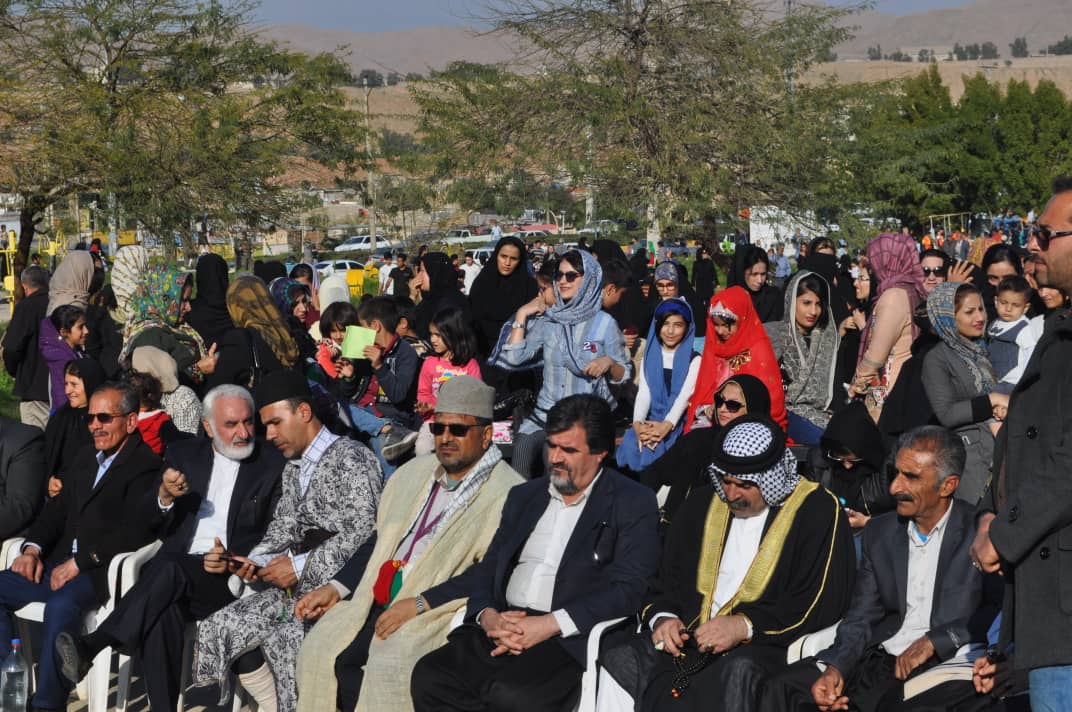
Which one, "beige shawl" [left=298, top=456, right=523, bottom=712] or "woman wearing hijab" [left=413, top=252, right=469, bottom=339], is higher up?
"woman wearing hijab" [left=413, top=252, right=469, bottom=339]

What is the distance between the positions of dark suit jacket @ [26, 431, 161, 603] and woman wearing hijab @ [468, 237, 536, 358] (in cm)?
302

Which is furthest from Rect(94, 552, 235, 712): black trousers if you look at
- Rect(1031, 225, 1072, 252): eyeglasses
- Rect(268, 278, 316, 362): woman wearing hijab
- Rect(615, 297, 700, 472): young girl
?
Rect(268, 278, 316, 362): woman wearing hijab

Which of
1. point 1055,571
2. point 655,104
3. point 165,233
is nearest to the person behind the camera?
point 1055,571

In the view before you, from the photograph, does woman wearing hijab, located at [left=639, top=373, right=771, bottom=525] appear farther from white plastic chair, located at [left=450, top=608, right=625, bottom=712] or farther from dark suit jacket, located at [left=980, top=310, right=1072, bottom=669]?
dark suit jacket, located at [left=980, top=310, right=1072, bottom=669]

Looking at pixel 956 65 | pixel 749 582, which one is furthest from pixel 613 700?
pixel 956 65

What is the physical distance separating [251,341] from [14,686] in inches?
121

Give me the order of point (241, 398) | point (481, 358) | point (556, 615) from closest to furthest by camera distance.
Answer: point (556, 615) → point (241, 398) → point (481, 358)

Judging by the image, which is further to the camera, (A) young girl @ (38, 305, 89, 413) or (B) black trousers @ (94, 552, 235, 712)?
(A) young girl @ (38, 305, 89, 413)

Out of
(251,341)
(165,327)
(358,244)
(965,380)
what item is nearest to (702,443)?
(965,380)

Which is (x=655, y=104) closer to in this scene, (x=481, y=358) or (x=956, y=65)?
(x=481, y=358)

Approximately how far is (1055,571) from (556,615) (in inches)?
89.2

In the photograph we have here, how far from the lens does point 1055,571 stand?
10.2ft

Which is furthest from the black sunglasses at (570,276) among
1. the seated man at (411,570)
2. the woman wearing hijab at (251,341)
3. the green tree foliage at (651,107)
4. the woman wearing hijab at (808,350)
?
the green tree foliage at (651,107)

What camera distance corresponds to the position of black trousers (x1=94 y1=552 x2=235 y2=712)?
570cm
